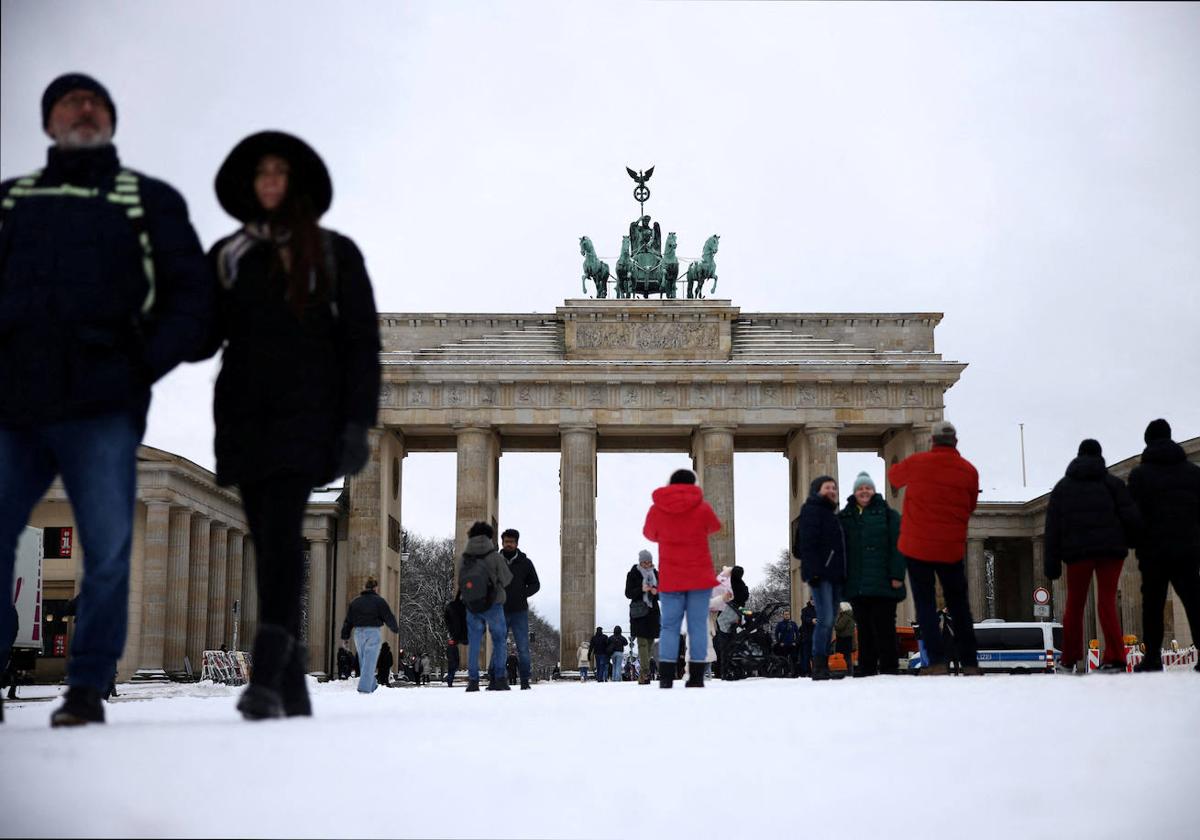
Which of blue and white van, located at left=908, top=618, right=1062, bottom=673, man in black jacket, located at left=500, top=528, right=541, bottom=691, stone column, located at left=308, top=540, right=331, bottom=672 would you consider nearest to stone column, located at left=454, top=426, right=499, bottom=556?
stone column, located at left=308, top=540, right=331, bottom=672

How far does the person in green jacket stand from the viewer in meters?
13.7

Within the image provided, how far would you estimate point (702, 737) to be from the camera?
5.85m

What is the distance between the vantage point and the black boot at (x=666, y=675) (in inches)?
475

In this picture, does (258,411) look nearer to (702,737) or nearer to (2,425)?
(2,425)

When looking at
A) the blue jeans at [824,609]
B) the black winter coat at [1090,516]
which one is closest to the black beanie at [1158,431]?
the black winter coat at [1090,516]

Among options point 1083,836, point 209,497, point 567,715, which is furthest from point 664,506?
point 209,497

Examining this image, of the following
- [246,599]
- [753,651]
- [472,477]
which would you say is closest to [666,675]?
[753,651]

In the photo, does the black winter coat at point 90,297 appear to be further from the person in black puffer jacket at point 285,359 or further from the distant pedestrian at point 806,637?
the distant pedestrian at point 806,637

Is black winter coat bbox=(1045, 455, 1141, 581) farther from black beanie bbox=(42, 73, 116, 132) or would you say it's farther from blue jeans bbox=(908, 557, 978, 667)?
black beanie bbox=(42, 73, 116, 132)

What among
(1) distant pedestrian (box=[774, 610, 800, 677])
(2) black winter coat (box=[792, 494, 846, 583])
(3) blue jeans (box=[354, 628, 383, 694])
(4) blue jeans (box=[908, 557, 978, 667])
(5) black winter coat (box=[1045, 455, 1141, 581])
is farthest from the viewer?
(1) distant pedestrian (box=[774, 610, 800, 677])

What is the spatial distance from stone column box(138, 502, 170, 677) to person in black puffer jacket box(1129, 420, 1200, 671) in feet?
131

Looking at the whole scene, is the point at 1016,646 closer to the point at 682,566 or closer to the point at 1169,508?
the point at 1169,508

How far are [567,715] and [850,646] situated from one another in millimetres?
14081

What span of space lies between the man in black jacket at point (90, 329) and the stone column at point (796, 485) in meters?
44.6
